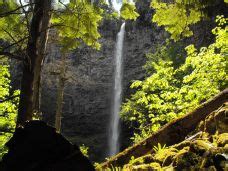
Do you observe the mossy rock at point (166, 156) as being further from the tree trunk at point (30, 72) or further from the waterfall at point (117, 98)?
the waterfall at point (117, 98)

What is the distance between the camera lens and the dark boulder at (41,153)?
4.30 metres

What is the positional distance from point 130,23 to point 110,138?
538 inches

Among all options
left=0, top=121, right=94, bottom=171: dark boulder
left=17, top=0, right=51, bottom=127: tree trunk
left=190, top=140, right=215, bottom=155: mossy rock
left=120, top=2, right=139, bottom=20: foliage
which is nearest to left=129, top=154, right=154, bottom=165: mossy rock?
left=190, top=140, right=215, bottom=155: mossy rock

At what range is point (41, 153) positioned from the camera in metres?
4.38

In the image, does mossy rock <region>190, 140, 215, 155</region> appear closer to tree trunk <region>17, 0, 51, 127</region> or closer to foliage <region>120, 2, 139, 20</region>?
tree trunk <region>17, 0, 51, 127</region>

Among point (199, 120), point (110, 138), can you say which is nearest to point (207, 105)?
point (199, 120)

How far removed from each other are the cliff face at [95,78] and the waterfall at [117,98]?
0.56 m

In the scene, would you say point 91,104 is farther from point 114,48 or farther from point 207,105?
point 207,105

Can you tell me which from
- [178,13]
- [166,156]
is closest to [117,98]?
[178,13]

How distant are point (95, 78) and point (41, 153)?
34.1 m

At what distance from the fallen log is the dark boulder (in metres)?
2.08

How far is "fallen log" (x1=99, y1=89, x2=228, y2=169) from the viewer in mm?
6410

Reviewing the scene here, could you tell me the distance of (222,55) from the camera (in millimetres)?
10000

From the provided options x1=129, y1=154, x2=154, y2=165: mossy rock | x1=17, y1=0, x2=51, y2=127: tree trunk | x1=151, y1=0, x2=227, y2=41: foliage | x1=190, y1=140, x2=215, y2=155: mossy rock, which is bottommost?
x1=129, y1=154, x2=154, y2=165: mossy rock
